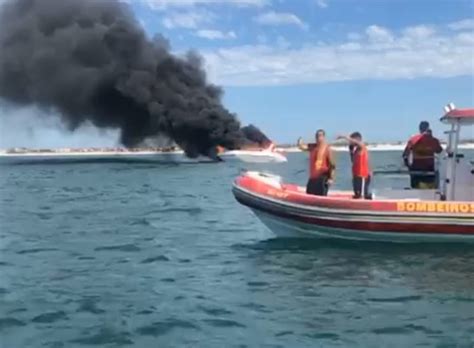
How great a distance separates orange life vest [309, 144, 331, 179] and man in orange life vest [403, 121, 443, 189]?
143cm

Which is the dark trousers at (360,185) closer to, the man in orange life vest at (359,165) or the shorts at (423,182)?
the man in orange life vest at (359,165)

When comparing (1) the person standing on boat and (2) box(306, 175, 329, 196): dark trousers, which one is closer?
(1) the person standing on boat

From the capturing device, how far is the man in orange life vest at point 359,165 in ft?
41.9

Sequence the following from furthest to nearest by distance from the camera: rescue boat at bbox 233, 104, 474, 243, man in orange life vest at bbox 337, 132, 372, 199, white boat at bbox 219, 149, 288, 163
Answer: white boat at bbox 219, 149, 288, 163 < man in orange life vest at bbox 337, 132, 372, 199 < rescue boat at bbox 233, 104, 474, 243

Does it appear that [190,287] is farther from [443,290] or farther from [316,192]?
[316,192]

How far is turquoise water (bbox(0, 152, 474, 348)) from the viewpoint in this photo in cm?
757

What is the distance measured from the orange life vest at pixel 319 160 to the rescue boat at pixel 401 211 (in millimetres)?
527

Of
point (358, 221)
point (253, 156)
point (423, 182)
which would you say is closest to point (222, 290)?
point (358, 221)

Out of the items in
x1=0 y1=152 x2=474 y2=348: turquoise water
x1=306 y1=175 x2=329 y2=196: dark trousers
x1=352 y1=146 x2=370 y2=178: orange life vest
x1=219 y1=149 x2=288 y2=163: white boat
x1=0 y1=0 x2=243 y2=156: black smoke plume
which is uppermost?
x1=0 y1=0 x2=243 y2=156: black smoke plume

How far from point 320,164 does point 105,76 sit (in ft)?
195

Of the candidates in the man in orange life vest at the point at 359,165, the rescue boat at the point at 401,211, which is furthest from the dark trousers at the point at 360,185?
the rescue boat at the point at 401,211

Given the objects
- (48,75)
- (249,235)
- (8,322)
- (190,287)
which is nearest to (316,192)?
(249,235)

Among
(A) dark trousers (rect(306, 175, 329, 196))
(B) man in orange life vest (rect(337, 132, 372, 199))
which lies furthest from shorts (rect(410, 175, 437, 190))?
(A) dark trousers (rect(306, 175, 329, 196))

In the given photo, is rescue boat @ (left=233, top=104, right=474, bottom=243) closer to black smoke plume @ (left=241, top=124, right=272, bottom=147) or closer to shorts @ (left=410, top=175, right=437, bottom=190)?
shorts @ (left=410, top=175, right=437, bottom=190)
